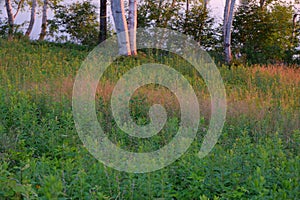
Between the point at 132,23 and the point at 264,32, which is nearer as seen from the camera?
the point at 132,23

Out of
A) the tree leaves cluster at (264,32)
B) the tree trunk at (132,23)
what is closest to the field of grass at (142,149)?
the tree trunk at (132,23)

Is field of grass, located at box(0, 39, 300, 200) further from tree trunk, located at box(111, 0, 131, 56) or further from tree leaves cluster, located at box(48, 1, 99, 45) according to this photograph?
tree leaves cluster, located at box(48, 1, 99, 45)

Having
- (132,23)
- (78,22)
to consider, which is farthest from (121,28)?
(78,22)

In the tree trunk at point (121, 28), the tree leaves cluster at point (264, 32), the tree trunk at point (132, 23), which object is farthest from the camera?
the tree leaves cluster at point (264, 32)

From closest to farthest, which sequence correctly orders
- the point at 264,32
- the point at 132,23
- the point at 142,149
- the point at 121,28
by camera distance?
the point at 142,149 < the point at 121,28 < the point at 132,23 < the point at 264,32

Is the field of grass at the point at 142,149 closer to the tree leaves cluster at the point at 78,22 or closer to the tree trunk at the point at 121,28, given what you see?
the tree trunk at the point at 121,28

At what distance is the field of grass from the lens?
14.2 feet

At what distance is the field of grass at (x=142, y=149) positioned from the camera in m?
4.32

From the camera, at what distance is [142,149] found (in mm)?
5824

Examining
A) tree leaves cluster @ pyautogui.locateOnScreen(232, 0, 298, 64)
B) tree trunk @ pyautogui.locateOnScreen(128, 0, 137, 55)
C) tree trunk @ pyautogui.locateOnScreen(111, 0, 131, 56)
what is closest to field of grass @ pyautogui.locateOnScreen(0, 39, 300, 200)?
→ tree trunk @ pyautogui.locateOnScreen(111, 0, 131, 56)

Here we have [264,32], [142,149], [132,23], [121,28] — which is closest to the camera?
[142,149]

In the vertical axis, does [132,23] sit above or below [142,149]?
above

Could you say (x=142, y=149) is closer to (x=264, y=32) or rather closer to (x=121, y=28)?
(x=121, y=28)

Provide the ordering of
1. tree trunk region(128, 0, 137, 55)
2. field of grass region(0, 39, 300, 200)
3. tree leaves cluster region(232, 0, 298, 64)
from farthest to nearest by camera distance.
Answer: tree leaves cluster region(232, 0, 298, 64) < tree trunk region(128, 0, 137, 55) < field of grass region(0, 39, 300, 200)
